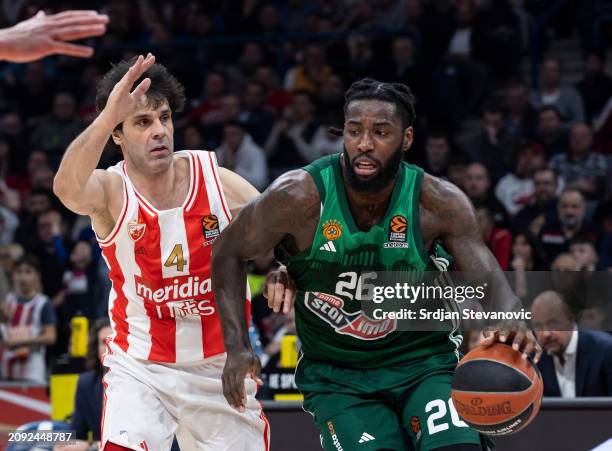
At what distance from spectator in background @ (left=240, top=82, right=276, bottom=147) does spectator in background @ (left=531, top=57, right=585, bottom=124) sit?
2.99 metres

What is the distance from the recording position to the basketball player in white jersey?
521 centimetres

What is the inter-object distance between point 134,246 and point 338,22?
9.40m

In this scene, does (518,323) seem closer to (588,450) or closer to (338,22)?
(588,450)

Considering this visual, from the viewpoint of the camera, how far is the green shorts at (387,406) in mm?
4684

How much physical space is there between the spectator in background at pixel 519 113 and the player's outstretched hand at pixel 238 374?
7.35 m

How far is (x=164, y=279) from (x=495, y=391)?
1.59 meters

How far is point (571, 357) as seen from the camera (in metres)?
6.96

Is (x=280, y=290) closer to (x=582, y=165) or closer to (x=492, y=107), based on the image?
(x=582, y=165)

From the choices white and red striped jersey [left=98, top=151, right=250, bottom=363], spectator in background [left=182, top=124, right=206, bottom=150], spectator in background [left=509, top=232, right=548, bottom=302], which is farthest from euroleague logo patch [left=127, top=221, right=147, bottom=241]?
spectator in background [left=182, top=124, right=206, bottom=150]

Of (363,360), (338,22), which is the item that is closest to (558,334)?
(363,360)

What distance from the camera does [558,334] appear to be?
701 cm

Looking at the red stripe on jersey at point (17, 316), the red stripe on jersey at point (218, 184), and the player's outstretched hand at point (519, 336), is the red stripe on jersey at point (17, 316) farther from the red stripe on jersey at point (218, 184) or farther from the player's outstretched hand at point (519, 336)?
the player's outstretched hand at point (519, 336)

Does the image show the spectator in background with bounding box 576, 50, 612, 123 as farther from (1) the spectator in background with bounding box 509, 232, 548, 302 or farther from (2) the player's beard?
(2) the player's beard

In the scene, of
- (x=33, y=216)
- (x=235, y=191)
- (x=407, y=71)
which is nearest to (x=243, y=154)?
(x=407, y=71)
